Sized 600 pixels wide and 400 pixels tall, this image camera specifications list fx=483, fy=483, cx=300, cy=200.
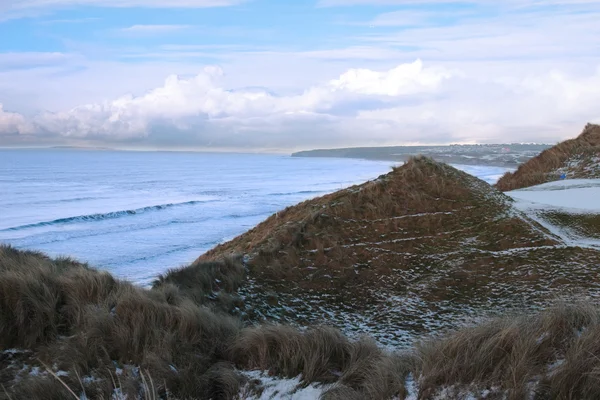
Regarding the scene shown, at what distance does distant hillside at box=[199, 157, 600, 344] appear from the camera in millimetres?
7102

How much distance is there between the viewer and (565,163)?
66.0 feet

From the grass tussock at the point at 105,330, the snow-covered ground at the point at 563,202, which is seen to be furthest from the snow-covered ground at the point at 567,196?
the grass tussock at the point at 105,330

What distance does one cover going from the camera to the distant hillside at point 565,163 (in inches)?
724

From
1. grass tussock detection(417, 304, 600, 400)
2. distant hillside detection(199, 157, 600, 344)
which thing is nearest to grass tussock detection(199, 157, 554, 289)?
distant hillside detection(199, 157, 600, 344)

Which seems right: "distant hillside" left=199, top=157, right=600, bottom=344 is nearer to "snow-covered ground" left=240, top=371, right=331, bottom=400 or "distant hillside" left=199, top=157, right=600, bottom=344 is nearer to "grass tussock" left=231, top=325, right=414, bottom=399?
"grass tussock" left=231, top=325, right=414, bottom=399

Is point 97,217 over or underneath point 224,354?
underneath

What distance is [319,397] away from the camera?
392cm

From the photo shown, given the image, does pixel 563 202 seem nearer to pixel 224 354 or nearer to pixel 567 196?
pixel 567 196

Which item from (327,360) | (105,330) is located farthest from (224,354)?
(105,330)

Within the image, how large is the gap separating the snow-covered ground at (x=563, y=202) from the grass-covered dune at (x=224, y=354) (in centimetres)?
550

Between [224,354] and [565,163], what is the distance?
64.4ft

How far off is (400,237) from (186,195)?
3596cm

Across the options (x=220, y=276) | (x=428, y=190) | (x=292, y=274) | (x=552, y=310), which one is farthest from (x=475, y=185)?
(x=552, y=310)

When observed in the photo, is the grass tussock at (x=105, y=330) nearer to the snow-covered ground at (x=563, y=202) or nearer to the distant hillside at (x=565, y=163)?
the snow-covered ground at (x=563, y=202)
